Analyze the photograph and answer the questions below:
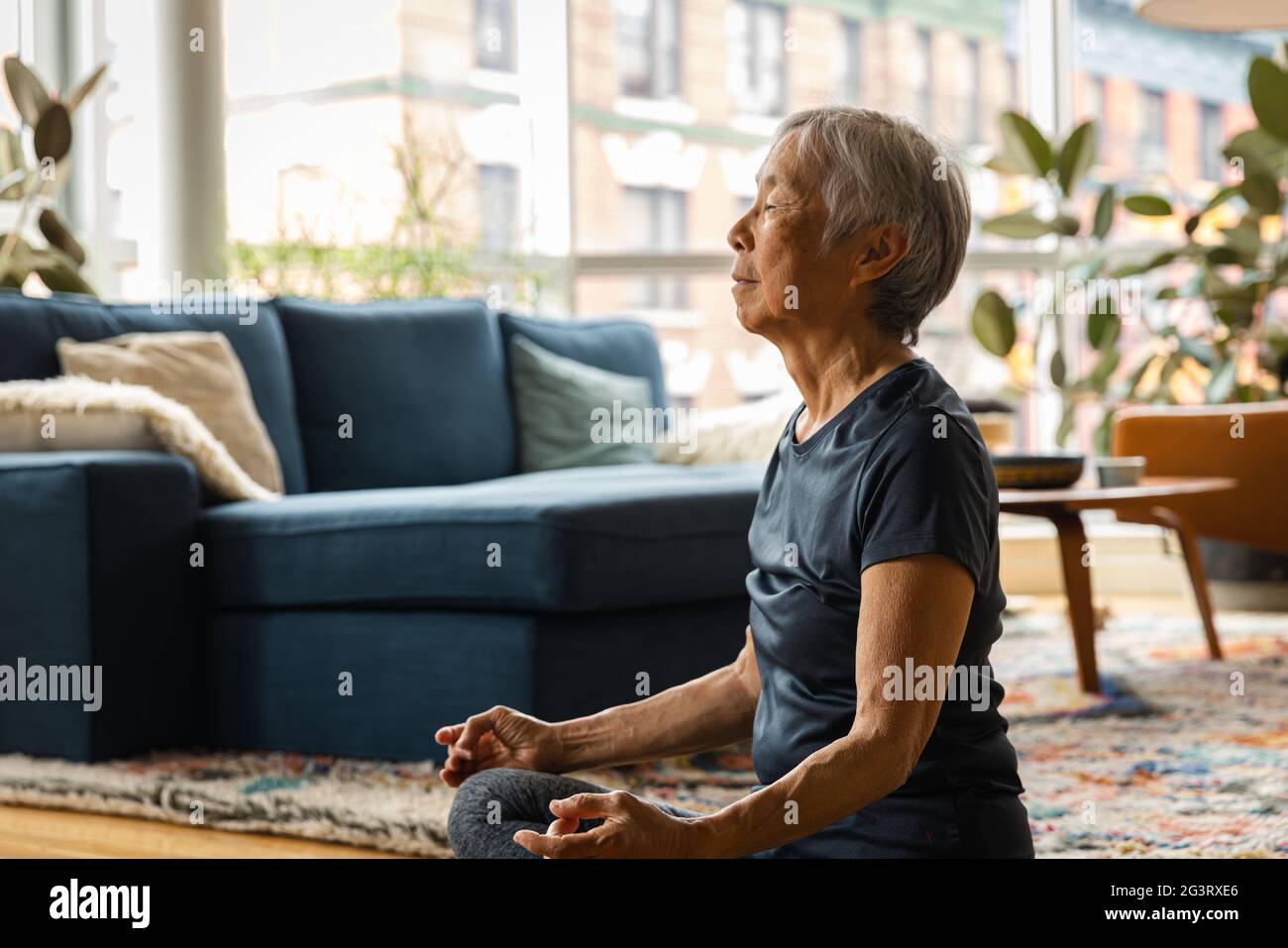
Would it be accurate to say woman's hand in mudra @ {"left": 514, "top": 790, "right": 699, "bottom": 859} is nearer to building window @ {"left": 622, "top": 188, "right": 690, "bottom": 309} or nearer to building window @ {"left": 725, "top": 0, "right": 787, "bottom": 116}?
building window @ {"left": 622, "top": 188, "right": 690, "bottom": 309}

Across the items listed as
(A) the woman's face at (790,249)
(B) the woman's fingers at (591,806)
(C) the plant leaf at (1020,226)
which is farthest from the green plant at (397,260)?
(B) the woman's fingers at (591,806)

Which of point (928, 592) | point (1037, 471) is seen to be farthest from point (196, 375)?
point (928, 592)

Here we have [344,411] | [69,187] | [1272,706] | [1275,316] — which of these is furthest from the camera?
[1275,316]

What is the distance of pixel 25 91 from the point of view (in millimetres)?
4164

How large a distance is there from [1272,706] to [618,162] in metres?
3.63

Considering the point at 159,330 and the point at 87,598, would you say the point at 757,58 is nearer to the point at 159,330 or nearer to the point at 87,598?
the point at 159,330

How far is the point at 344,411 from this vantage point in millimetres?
3838

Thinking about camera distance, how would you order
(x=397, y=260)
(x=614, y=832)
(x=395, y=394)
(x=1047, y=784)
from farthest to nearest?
(x=397, y=260)
(x=395, y=394)
(x=1047, y=784)
(x=614, y=832)

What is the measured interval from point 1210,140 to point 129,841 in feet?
18.2

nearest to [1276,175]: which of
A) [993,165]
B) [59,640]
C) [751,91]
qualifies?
[993,165]

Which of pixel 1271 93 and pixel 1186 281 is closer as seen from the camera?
pixel 1271 93

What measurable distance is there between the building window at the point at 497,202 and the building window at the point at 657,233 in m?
0.47

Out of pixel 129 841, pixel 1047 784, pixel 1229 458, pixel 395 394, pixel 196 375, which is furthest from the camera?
pixel 1229 458
